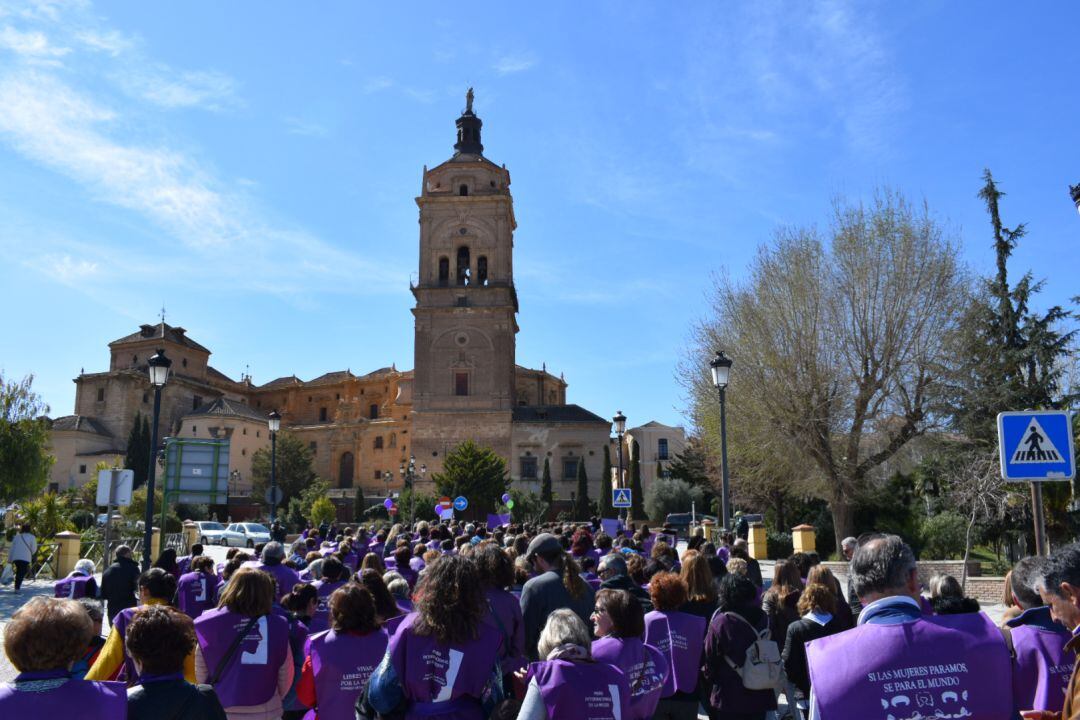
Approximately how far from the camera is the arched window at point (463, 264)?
61469 mm

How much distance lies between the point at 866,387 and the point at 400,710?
66.9ft

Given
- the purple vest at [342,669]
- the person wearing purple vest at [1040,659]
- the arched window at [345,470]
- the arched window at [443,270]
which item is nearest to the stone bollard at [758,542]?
the purple vest at [342,669]

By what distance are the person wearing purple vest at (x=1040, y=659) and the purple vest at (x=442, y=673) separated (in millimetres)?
2432

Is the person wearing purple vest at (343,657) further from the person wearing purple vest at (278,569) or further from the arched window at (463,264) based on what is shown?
the arched window at (463,264)

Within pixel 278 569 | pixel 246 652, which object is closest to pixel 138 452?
pixel 278 569

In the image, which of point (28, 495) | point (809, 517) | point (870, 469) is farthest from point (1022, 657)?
point (28, 495)

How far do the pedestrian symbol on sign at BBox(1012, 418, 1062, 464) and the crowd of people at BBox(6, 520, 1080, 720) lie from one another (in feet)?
6.06

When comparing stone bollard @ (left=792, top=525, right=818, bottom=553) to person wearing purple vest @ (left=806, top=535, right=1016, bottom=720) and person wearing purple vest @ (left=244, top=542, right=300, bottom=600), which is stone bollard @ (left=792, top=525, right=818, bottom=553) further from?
person wearing purple vest @ (left=806, top=535, right=1016, bottom=720)

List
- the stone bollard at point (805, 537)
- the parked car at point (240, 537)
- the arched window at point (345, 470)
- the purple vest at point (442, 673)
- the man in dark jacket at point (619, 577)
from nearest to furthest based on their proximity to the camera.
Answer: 1. the purple vest at point (442, 673)
2. the man in dark jacket at point (619, 577)
3. the stone bollard at point (805, 537)
4. the parked car at point (240, 537)
5. the arched window at point (345, 470)

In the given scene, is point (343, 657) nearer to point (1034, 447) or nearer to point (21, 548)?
point (1034, 447)

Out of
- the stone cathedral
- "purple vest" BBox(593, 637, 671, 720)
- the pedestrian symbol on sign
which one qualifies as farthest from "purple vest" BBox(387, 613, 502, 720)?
the stone cathedral

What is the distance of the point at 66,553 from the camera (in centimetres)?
2173

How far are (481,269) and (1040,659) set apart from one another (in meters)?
58.4

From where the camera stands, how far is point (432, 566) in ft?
13.8
